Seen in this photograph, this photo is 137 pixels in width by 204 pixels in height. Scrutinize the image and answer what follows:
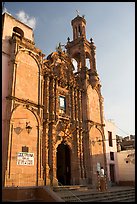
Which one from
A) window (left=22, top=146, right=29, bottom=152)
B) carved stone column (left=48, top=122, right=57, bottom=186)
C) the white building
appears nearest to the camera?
window (left=22, top=146, right=29, bottom=152)

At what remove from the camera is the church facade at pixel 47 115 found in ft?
52.0

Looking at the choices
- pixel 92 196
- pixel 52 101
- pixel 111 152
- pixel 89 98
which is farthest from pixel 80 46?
pixel 92 196

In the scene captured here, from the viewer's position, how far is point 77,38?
2723 cm

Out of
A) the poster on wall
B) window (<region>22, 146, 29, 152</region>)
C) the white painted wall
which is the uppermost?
window (<region>22, 146, 29, 152</region>)

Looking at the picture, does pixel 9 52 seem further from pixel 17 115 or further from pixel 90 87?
pixel 90 87

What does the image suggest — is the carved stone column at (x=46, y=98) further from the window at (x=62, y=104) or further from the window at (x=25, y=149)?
the window at (x=25, y=149)

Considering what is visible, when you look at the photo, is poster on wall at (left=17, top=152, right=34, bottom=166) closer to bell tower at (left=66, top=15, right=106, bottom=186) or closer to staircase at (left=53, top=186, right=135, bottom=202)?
staircase at (left=53, top=186, right=135, bottom=202)

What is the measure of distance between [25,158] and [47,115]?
4423mm

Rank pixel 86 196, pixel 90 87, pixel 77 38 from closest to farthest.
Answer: pixel 86 196
pixel 90 87
pixel 77 38

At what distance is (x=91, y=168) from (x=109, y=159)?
14.8 ft

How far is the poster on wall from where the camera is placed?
50.8 feet

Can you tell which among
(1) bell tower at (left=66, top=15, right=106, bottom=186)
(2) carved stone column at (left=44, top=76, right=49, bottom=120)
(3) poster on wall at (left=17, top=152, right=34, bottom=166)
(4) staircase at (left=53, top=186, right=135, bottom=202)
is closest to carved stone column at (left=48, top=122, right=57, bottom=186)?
(2) carved stone column at (left=44, top=76, right=49, bottom=120)

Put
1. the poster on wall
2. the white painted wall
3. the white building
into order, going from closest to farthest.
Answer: the poster on wall
the white building
the white painted wall

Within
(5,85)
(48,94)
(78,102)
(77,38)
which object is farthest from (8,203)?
(77,38)
